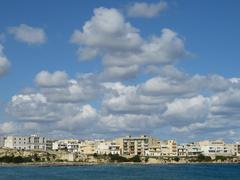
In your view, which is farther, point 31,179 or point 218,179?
point 218,179

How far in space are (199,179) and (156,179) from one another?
1104cm

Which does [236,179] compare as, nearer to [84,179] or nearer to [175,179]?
[175,179]

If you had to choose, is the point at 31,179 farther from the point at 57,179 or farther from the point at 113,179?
the point at 113,179

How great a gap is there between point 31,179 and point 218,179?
37286 mm

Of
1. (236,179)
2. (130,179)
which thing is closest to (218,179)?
(236,179)

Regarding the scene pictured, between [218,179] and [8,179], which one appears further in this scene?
[218,179]

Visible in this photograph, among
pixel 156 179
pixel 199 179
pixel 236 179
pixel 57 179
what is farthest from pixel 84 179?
pixel 236 179

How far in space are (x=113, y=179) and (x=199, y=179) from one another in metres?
17.9

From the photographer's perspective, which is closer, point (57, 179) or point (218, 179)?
point (57, 179)

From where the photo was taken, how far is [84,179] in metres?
106

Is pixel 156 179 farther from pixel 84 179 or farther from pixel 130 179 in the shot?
pixel 84 179

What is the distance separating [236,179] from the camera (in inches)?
4407

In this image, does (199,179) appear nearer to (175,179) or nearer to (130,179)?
(175,179)

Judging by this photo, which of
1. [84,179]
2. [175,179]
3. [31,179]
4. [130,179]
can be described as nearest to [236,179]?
[175,179]
